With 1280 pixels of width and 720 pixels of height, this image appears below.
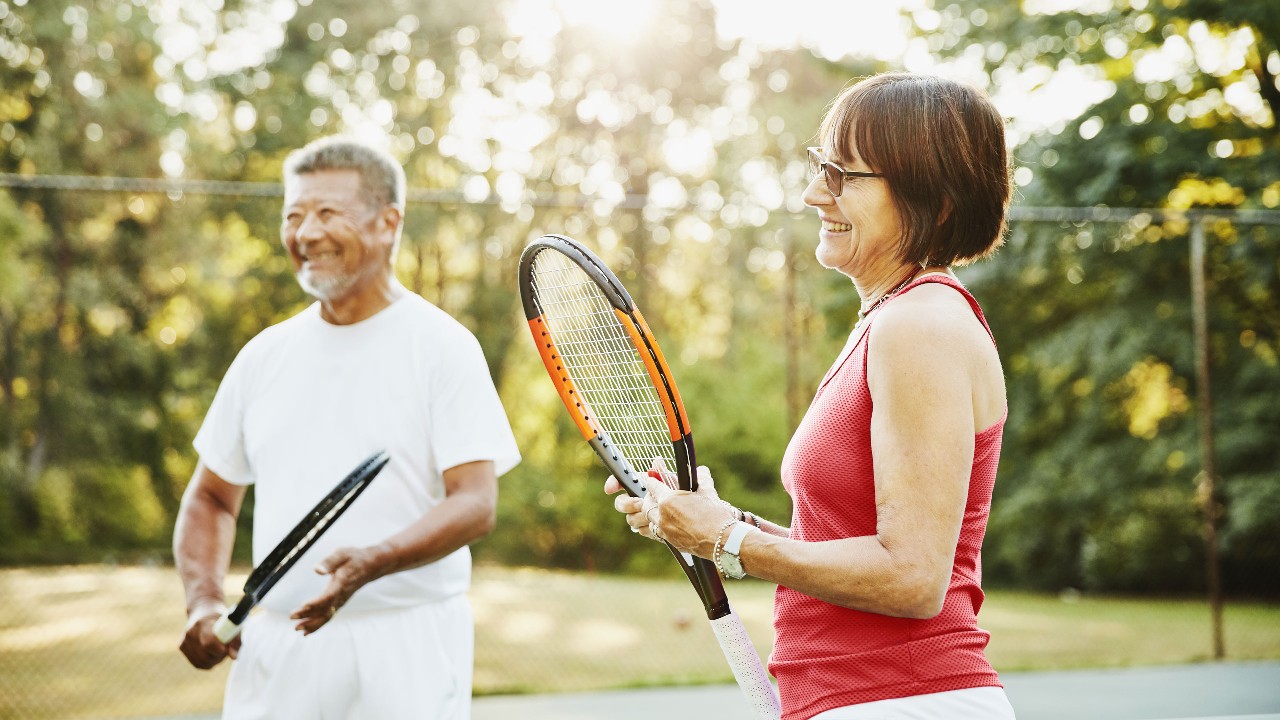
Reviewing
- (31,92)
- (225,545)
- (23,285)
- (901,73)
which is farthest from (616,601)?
(31,92)

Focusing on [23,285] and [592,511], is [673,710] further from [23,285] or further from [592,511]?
[23,285]

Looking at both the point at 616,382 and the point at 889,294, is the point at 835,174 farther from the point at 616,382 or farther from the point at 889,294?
the point at 616,382

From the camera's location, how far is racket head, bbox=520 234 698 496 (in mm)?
2006

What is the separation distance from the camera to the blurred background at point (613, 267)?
7922 millimetres

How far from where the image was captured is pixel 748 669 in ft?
6.36

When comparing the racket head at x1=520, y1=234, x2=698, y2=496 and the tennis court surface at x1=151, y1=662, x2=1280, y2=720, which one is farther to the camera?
the tennis court surface at x1=151, y1=662, x2=1280, y2=720

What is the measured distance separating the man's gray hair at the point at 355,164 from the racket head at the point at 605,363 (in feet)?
1.64

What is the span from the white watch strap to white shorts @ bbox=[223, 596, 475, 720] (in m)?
1.06

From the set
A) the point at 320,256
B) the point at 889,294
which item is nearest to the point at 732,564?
the point at 889,294

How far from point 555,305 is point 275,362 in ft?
2.16

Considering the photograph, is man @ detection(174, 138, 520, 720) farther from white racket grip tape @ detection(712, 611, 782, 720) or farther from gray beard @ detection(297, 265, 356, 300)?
white racket grip tape @ detection(712, 611, 782, 720)

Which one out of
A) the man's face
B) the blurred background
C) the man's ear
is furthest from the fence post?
the man's face

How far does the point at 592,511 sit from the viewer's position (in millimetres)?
9148

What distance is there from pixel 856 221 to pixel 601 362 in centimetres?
96
